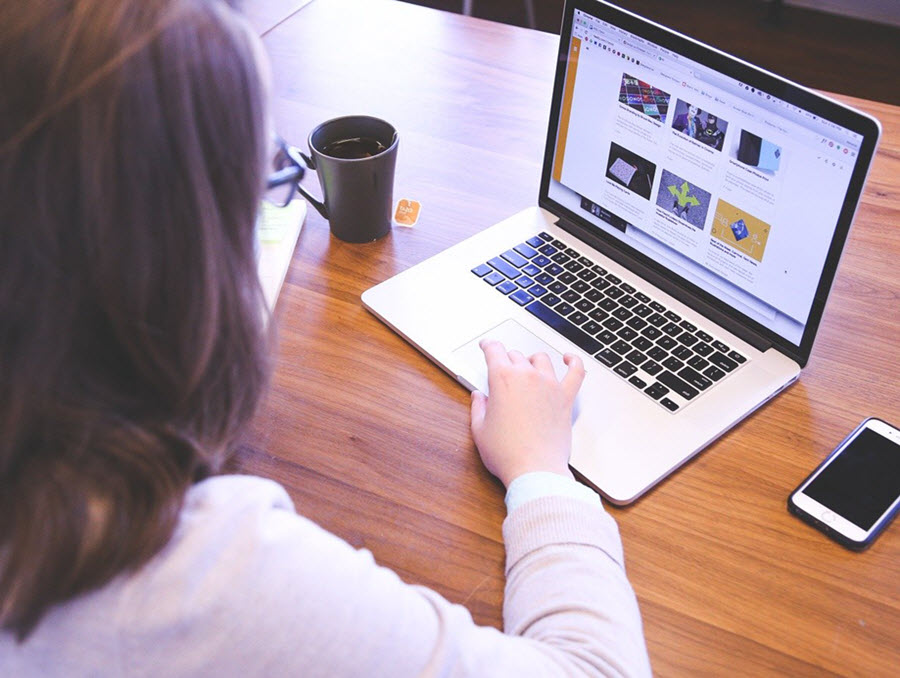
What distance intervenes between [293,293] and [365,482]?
0.30 metres

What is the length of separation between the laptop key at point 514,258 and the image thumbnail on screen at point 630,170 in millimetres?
142

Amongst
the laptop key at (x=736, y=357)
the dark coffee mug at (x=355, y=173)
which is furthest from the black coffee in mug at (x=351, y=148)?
the laptop key at (x=736, y=357)

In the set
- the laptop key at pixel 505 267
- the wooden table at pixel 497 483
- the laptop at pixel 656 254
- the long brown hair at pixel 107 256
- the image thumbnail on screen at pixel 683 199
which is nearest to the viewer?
the long brown hair at pixel 107 256

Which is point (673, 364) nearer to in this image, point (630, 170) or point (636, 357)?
point (636, 357)

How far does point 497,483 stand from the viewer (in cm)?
80

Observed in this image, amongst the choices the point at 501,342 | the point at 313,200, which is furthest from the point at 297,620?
the point at 313,200

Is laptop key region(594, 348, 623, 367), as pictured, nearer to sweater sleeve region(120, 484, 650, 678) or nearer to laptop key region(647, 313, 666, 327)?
laptop key region(647, 313, 666, 327)

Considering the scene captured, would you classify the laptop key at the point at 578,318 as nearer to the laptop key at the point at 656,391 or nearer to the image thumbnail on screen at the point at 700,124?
the laptop key at the point at 656,391

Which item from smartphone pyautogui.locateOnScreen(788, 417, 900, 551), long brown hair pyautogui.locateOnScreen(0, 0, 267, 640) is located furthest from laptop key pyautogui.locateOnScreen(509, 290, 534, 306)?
long brown hair pyautogui.locateOnScreen(0, 0, 267, 640)

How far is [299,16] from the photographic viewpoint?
1.54 m

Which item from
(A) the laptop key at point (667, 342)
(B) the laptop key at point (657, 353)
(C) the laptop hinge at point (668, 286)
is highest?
(C) the laptop hinge at point (668, 286)

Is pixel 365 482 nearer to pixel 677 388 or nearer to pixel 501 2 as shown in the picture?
pixel 677 388

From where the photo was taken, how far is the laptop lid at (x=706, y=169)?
2.62 feet

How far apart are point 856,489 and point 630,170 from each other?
413mm
